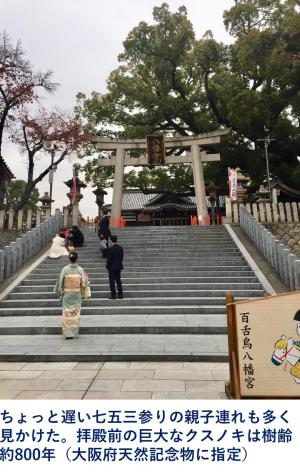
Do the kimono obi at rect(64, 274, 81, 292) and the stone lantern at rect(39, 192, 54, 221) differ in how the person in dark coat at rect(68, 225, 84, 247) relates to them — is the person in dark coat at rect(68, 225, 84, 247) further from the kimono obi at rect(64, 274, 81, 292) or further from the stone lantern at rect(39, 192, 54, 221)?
the kimono obi at rect(64, 274, 81, 292)

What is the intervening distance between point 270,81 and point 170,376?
23.0 metres

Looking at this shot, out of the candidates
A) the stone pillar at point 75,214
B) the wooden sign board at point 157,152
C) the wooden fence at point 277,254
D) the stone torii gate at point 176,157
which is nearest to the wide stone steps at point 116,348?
the wooden fence at point 277,254

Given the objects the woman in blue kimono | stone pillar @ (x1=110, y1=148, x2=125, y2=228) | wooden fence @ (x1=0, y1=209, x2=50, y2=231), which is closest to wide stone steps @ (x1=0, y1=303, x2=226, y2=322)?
the woman in blue kimono

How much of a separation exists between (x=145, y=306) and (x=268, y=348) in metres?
4.79

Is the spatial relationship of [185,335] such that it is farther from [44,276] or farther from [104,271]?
[44,276]

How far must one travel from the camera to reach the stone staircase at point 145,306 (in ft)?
16.4

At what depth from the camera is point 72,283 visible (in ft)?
19.3

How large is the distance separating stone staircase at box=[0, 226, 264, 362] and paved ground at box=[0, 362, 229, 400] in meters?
0.25

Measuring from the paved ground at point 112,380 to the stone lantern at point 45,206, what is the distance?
494 inches

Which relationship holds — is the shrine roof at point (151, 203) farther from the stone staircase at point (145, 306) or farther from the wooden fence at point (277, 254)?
the wooden fence at point (277, 254)

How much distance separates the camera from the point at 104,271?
1000 centimetres

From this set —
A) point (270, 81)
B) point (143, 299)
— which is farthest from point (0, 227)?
point (270, 81)

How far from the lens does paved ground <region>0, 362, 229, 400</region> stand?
3.50 meters
